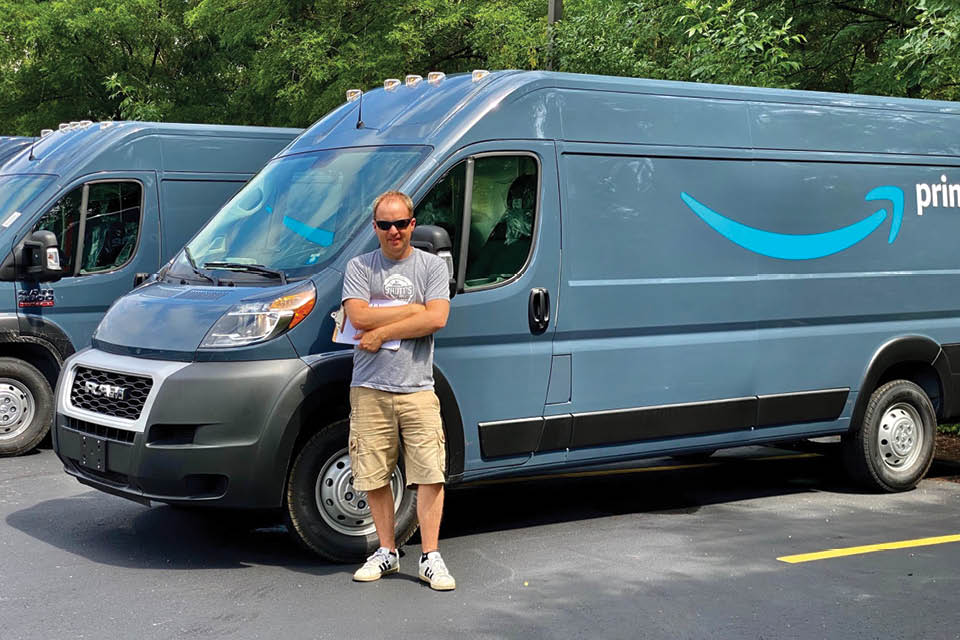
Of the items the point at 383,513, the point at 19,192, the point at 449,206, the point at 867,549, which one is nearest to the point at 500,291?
the point at 449,206

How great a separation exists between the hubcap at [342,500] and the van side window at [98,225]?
4771mm

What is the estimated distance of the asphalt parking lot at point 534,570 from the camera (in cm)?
587

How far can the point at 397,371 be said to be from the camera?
643 centimetres

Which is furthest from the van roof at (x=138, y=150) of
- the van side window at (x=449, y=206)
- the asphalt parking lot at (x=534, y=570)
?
the van side window at (x=449, y=206)

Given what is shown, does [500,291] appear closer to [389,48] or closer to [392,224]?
[392,224]

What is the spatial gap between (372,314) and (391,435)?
0.61 m

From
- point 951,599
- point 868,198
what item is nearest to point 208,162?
point 868,198

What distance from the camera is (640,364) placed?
7.73 m

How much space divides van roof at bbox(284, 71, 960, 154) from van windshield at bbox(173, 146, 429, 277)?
153 millimetres

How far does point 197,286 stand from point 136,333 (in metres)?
0.41

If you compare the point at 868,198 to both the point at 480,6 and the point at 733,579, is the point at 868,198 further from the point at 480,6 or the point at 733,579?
the point at 480,6

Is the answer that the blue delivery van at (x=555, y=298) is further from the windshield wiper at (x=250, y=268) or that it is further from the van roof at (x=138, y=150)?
the van roof at (x=138, y=150)

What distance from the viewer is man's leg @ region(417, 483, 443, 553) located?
21.3 ft

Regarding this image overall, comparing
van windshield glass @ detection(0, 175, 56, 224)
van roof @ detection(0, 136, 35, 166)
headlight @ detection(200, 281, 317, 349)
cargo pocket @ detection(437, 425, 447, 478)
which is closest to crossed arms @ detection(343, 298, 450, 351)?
headlight @ detection(200, 281, 317, 349)
